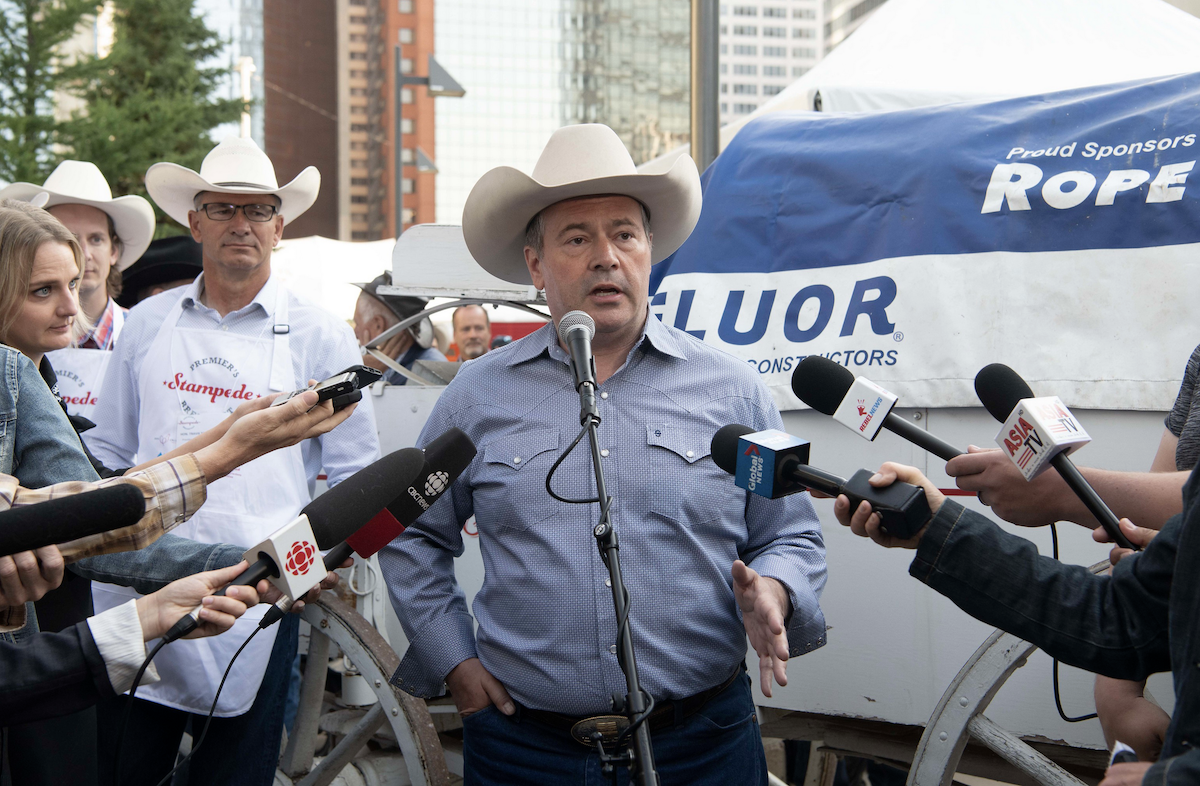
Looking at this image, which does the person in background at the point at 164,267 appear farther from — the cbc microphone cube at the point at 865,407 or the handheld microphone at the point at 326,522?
the cbc microphone cube at the point at 865,407

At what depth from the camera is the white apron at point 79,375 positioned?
3979 mm

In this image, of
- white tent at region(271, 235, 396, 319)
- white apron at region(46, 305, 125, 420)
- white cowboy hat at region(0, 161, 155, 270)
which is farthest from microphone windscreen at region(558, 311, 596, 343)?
white tent at region(271, 235, 396, 319)

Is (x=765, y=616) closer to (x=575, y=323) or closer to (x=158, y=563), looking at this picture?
(x=575, y=323)

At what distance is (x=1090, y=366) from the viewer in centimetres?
296

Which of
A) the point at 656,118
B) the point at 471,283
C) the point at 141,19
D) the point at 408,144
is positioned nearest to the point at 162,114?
the point at 141,19

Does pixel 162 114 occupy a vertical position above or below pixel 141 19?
below

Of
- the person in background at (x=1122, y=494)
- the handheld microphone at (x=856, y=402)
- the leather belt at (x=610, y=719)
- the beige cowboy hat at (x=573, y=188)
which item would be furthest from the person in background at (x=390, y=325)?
the person in background at (x=1122, y=494)

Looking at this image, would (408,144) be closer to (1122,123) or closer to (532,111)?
(532,111)

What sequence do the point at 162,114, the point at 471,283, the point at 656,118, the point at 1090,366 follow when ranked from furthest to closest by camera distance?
the point at 656,118, the point at 162,114, the point at 471,283, the point at 1090,366

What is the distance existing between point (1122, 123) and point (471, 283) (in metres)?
2.46

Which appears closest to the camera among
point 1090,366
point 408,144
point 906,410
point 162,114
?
point 1090,366

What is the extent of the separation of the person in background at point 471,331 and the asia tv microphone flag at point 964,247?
13.0 feet

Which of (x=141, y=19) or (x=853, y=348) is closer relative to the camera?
(x=853, y=348)

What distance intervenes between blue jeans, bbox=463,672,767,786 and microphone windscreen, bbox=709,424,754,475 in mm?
630
